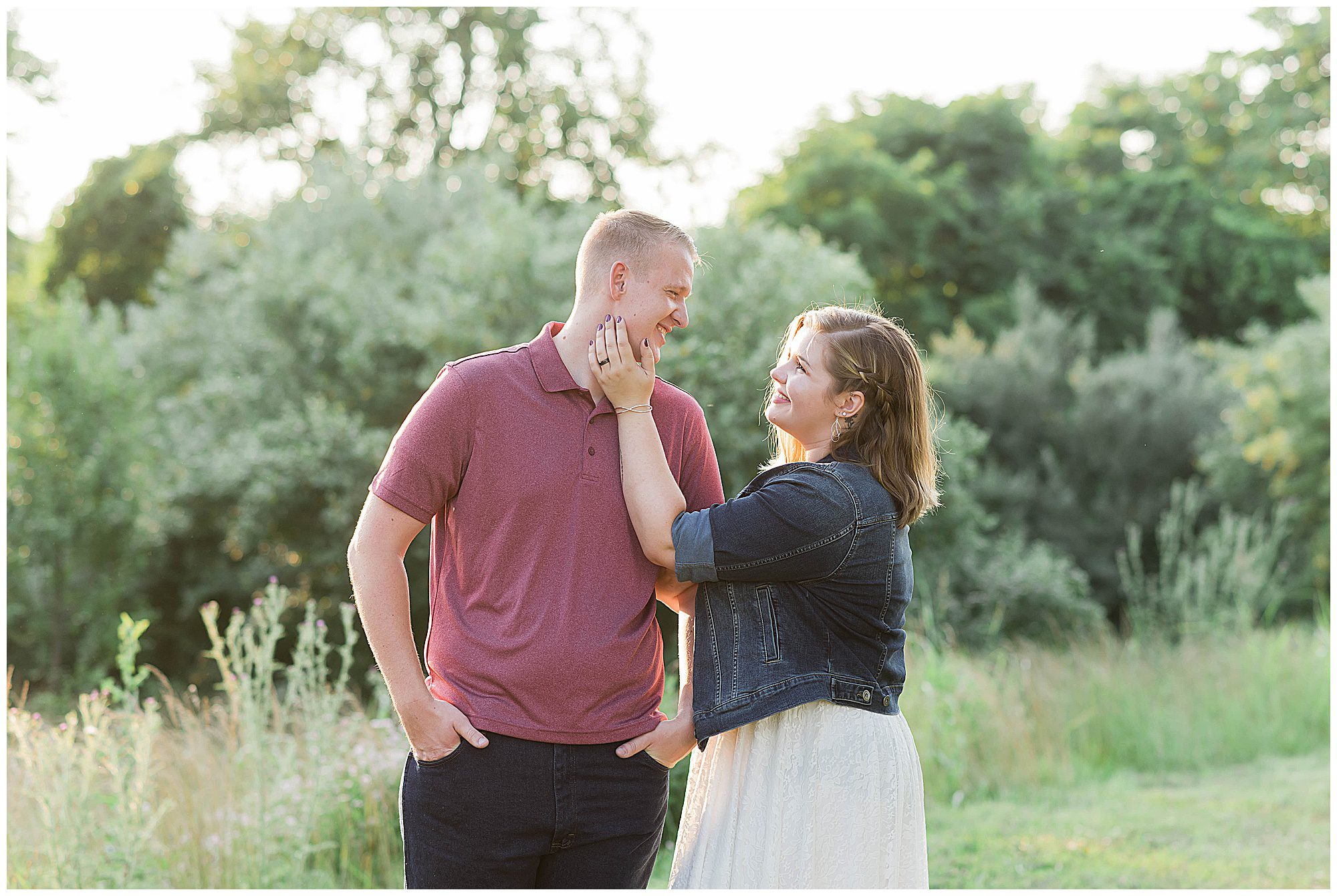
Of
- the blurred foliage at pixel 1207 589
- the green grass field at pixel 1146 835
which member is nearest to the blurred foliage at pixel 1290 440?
the blurred foliage at pixel 1207 589

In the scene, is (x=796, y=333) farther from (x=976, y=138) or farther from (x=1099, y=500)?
(x=976, y=138)

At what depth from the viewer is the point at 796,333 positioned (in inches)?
105

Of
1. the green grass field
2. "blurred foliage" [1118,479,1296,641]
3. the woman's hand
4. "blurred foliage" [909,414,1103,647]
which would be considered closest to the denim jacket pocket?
the woman's hand

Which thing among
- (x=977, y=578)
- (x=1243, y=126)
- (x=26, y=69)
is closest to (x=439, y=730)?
(x=977, y=578)

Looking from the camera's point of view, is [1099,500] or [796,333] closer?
[796,333]

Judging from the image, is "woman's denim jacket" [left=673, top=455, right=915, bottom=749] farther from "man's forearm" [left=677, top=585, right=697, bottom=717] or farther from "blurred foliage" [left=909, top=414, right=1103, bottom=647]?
"blurred foliage" [left=909, top=414, right=1103, bottom=647]

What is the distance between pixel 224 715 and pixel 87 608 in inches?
196

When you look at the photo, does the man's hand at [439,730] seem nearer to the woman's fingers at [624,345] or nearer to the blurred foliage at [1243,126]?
the woman's fingers at [624,345]

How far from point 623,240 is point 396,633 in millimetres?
1006

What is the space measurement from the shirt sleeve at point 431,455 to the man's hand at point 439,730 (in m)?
0.40

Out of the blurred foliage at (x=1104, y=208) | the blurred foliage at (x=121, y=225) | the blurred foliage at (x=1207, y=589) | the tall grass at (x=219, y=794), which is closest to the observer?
the tall grass at (x=219, y=794)

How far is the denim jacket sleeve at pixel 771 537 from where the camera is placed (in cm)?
238

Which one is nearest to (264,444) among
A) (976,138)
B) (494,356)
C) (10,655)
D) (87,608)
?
(87,608)

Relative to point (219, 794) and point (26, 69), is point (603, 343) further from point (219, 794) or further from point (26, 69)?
point (26, 69)
